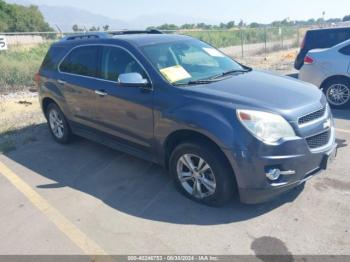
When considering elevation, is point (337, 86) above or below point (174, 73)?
below

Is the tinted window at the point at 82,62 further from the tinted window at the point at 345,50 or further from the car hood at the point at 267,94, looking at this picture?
the tinted window at the point at 345,50

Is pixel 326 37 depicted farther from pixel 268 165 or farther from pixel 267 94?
pixel 268 165

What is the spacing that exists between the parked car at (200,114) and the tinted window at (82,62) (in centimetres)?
2

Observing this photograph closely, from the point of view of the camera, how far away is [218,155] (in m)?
3.66

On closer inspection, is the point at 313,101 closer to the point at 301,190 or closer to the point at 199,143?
the point at 301,190

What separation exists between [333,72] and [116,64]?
482 cm

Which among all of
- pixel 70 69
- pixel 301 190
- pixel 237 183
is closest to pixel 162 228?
pixel 237 183

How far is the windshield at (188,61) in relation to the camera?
13.9ft

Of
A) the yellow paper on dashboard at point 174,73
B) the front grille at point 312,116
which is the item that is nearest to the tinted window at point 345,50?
the front grille at point 312,116

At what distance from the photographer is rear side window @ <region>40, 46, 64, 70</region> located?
19.2ft

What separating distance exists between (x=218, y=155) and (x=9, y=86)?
390 inches

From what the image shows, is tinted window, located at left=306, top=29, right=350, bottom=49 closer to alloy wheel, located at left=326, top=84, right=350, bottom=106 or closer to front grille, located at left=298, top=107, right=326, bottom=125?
alloy wheel, located at left=326, top=84, right=350, bottom=106

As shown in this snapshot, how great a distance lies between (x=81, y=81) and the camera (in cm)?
523

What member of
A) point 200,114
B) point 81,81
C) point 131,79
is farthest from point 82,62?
point 200,114
